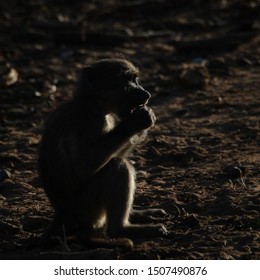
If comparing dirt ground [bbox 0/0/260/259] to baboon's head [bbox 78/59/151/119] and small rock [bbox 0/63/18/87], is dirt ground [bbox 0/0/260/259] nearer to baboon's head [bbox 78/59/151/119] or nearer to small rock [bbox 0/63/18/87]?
small rock [bbox 0/63/18/87]

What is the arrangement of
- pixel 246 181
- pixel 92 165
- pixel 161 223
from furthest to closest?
pixel 246 181 → pixel 161 223 → pixel 92 165

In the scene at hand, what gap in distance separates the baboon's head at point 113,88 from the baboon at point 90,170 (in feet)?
0.14

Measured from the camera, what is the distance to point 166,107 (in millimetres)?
11445

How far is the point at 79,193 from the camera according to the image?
283 inches

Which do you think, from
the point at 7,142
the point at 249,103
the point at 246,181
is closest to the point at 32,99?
the point at 7,142

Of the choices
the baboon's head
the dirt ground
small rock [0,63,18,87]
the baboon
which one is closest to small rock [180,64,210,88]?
the dirt ground

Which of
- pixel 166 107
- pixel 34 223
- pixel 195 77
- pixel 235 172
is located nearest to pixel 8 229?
pixel 34 223

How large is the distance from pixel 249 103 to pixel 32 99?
315cm

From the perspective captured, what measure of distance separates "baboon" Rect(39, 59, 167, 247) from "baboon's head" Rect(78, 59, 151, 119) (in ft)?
0.14

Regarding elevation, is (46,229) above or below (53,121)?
below

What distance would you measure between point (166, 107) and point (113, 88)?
383 centimetres

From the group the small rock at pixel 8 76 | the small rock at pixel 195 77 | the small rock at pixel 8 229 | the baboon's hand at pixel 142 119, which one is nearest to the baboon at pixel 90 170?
the baboon's hand at pixel 142 119

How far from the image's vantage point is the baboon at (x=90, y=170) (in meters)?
7.11

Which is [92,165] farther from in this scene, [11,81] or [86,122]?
[11,81]
